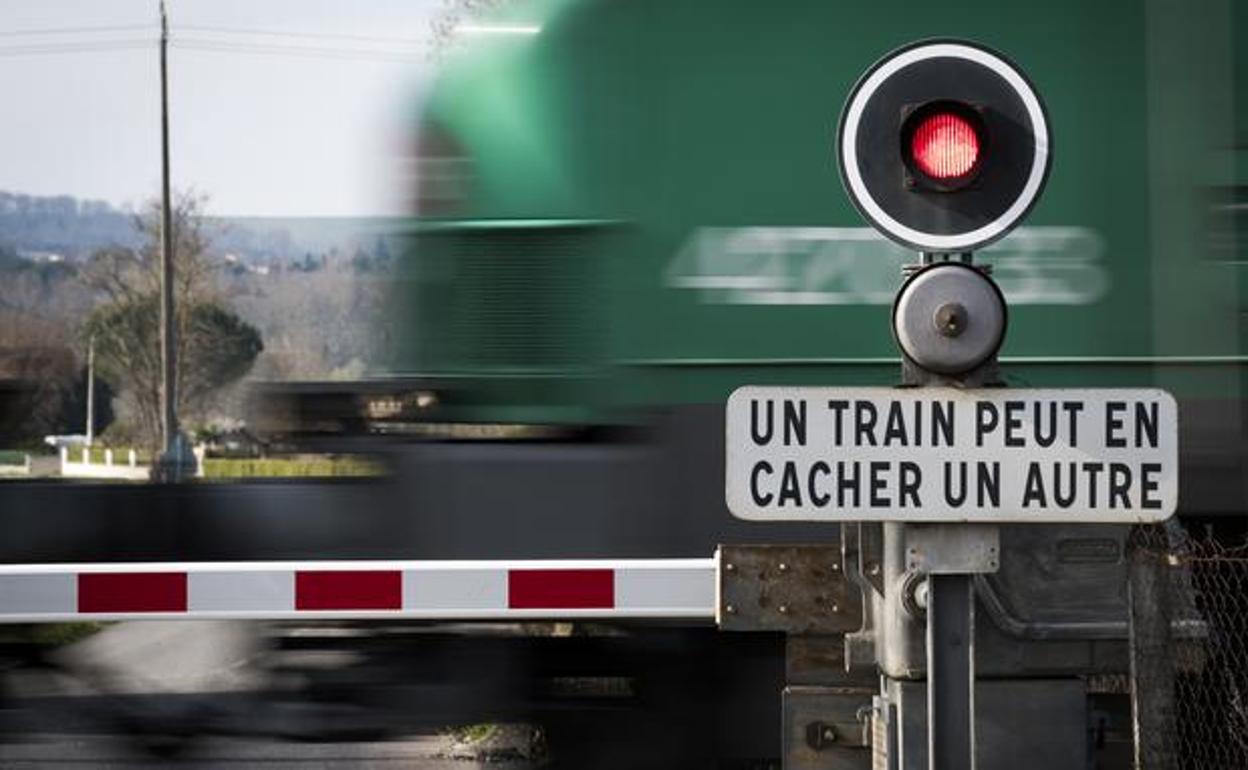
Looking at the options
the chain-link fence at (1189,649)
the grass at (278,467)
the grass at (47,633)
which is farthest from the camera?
the grass at (47,633)

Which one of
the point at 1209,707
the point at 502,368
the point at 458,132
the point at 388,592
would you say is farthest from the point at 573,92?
the point at 1209,707

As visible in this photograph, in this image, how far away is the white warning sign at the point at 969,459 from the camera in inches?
135

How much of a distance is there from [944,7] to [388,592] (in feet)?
7.66

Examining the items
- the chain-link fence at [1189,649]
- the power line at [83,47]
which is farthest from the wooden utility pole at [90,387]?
the chain-link fence at [1189,649]

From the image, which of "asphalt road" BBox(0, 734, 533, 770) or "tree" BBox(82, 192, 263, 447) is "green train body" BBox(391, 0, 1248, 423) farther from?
"asphalt road" BBox(0, 734, 533, 770)

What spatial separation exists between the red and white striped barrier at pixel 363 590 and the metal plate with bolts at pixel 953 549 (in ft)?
4.92

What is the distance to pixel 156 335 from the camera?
5516 mm

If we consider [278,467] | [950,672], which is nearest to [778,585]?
Result: [950,672]

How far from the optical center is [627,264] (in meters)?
5.18

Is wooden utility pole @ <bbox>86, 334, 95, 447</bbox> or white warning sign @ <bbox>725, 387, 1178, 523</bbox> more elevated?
wooden utility pole @ <bbox>86, 334, 95, 447</bbox>

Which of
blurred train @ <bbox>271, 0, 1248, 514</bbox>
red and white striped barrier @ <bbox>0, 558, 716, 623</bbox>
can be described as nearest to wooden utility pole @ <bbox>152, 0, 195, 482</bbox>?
red and white striped barrier @ <bbox>0, 558, 716, 623</bbox>

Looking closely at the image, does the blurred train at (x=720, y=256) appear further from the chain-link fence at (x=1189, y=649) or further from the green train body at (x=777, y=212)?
the chain-link fence at (x=1189, y=649)

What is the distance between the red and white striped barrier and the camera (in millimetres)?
4906

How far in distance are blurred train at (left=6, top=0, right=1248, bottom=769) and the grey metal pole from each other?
1.61 metres
